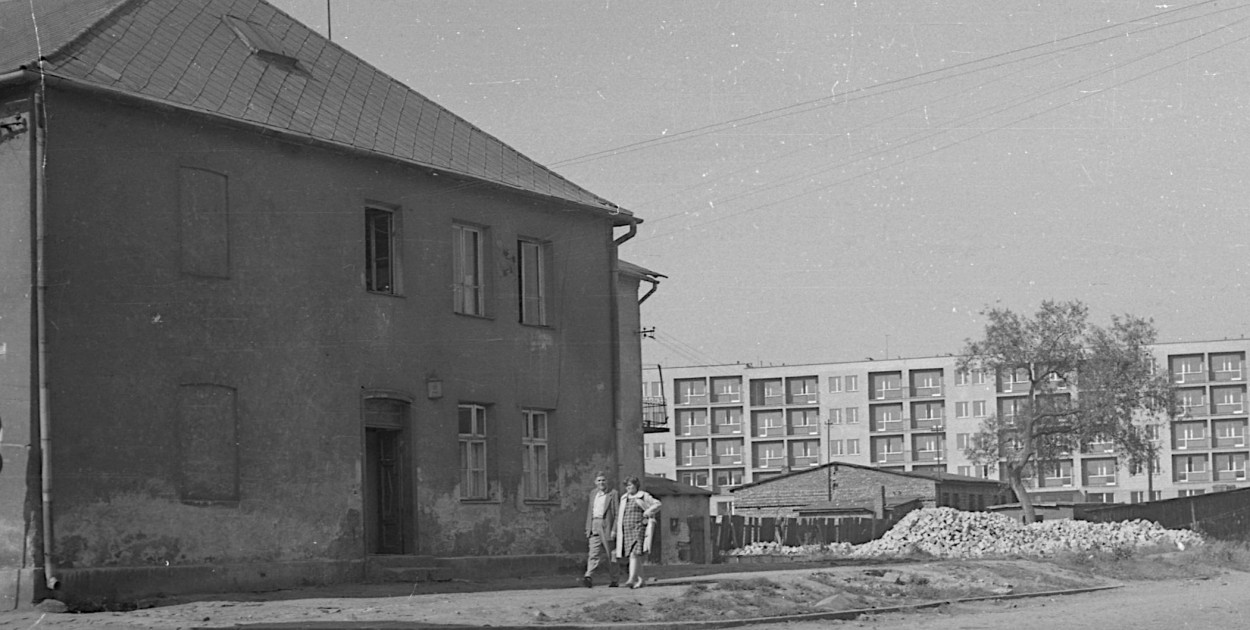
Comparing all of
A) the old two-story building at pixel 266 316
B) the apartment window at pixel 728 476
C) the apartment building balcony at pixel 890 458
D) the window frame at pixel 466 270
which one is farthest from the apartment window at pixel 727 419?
the window frame at pixel 466 270

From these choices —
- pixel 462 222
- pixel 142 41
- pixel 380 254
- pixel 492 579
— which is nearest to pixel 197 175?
pixel 142 41

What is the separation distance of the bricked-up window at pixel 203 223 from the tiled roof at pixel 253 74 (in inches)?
38.2

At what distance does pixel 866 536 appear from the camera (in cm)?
5784

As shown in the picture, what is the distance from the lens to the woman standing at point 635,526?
71.8 feet

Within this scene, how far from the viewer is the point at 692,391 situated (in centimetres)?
12519

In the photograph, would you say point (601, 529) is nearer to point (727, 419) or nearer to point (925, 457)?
point (925, 457)

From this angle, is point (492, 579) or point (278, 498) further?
point (492, 579)

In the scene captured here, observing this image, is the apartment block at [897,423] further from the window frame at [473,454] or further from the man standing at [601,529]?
the man standing at [601,529]

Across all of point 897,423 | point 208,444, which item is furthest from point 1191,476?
point 208,444

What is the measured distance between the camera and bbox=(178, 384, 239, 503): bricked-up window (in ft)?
69.2

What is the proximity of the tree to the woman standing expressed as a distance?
53225 mm

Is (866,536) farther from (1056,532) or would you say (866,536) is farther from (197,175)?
(197,175)

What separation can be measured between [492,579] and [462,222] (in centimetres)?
606

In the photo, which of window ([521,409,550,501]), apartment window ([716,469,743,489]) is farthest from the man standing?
apartment window ([716,469,743,489])
